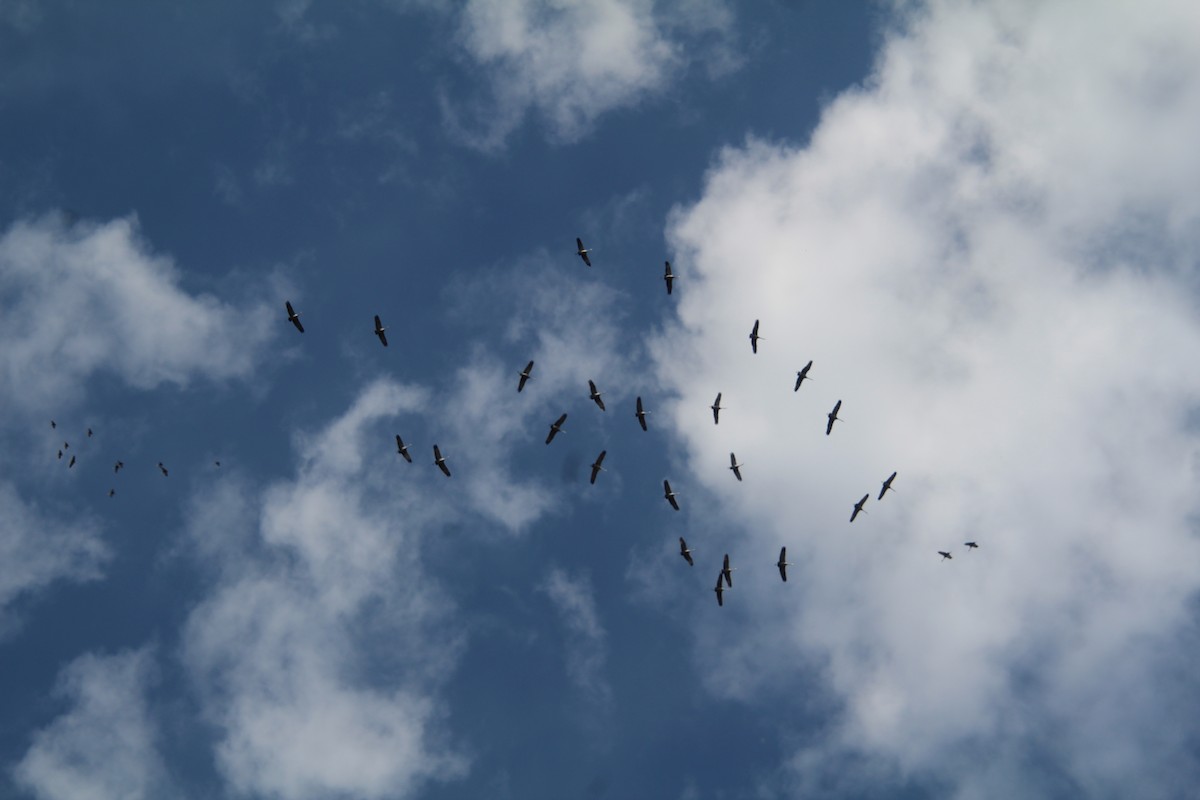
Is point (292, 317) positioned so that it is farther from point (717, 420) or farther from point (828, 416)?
point (828, 416)

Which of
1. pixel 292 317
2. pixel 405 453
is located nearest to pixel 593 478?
pixel 405 453

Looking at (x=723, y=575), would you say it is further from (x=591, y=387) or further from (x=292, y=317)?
(x=292, y=317)

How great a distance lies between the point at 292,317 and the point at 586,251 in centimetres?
3722

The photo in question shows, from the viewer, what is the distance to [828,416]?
19338cm

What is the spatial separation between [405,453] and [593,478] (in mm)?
23672

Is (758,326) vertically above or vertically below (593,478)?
above

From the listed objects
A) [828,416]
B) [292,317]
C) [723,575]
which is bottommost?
[723,575]

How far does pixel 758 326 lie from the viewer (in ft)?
633

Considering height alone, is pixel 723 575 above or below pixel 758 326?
below

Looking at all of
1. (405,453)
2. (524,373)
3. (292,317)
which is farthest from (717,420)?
(292,317)

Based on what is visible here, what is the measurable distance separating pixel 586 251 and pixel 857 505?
4577 centimetres

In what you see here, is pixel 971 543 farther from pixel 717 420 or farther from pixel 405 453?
pixel 405 453

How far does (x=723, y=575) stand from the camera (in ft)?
640

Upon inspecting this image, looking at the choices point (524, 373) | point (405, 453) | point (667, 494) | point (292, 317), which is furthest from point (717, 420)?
point (292, 317)
